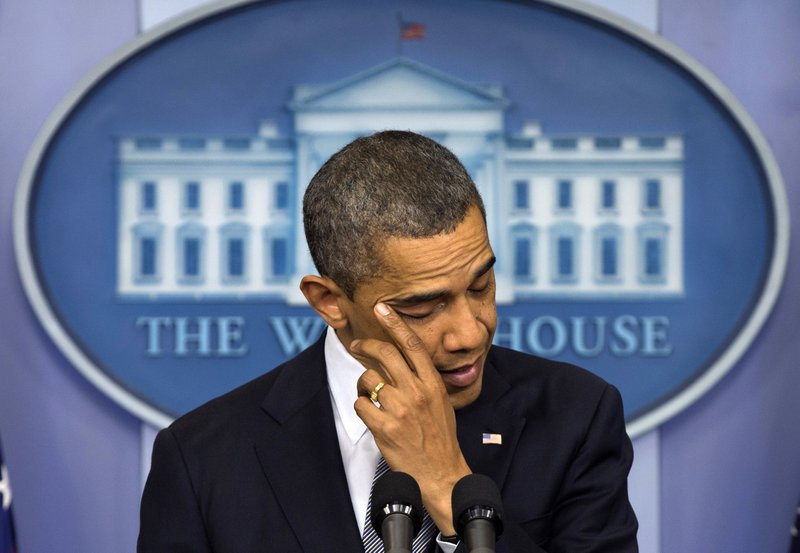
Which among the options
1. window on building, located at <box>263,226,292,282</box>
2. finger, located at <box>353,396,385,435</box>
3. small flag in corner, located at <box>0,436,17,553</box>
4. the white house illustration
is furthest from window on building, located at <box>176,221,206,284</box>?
finger, located at <box>353,396,385,435</box>

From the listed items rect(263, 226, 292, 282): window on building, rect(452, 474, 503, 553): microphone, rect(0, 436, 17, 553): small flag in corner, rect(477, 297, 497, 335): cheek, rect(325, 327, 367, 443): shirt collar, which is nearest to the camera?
rect(452, 474, 503, 553): microphone

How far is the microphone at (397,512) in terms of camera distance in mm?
1207

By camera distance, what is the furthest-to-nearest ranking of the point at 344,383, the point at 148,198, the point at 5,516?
1. the point at 148,198
2. the point at 5,516
3. the point at 344,383

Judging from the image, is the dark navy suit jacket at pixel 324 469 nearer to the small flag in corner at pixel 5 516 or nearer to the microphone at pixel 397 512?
the microphone at pixel 397 512

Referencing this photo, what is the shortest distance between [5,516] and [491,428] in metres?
1.64

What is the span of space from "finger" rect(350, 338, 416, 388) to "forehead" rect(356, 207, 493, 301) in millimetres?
90

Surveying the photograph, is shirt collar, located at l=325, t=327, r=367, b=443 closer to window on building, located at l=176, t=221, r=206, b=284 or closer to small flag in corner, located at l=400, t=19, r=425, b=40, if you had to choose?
window on building, located at l=176, t=221, r=206, b=284

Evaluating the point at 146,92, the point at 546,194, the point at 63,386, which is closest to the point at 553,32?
the point at 546,194

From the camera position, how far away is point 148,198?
3068 millimetres

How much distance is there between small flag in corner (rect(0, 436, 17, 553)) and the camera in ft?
9.72

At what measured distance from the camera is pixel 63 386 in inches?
120

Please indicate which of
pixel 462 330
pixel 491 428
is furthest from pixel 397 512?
pixel 491 428

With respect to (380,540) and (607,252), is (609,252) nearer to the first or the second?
(607,252)

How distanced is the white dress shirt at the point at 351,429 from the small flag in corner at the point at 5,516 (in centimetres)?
136
